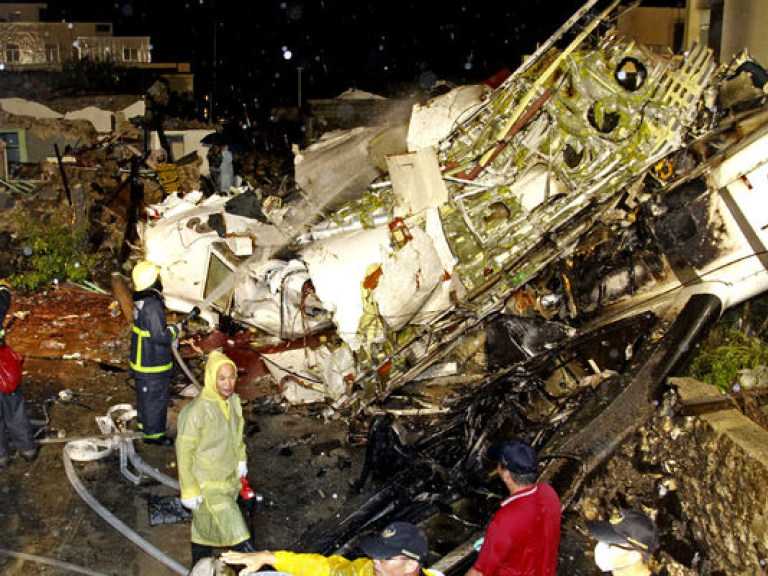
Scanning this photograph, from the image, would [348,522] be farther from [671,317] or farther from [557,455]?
[671,317]

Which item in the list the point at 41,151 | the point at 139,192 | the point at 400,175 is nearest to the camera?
the point at 400,175

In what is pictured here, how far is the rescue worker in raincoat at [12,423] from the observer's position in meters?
5.34

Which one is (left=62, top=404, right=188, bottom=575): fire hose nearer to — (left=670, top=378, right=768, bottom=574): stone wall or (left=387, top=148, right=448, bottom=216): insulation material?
(left=387, top=148, right=448, bottom=216): insulation material

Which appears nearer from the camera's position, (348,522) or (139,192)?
(348,522)

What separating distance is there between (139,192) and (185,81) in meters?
12.3

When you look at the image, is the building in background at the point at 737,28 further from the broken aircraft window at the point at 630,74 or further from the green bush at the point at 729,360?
the green bush at the point at 729,360

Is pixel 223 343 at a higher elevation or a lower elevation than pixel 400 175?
lower

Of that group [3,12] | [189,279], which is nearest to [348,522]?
[189,279]

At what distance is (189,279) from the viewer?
8.38 m

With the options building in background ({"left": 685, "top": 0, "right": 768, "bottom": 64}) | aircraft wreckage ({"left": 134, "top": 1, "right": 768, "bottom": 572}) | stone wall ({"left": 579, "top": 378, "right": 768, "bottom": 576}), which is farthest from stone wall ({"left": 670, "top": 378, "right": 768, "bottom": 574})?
building in background ({"left": 685, "top": 0, "right": 768, "bottom": 64})

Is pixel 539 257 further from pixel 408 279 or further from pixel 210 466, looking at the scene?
pixel 210 466

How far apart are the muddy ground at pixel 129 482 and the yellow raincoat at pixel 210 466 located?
2.68ft

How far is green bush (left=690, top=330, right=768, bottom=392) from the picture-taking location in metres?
5.18

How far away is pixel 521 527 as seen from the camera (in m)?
3.04
